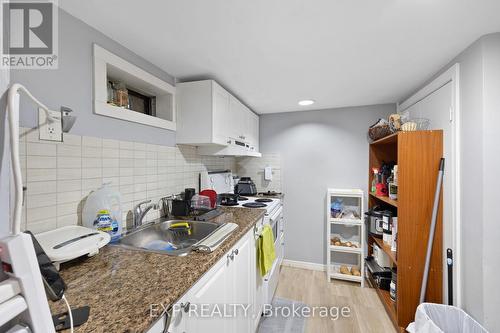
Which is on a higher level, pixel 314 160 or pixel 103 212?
pixel 314 160

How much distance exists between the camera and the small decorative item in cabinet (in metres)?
2.29

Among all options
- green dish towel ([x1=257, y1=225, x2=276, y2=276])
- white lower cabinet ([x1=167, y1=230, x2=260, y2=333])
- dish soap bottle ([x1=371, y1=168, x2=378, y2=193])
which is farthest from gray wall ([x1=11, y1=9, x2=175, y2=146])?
dish soap bottle ([x1=371, y1=168, x2=378, y2=193])

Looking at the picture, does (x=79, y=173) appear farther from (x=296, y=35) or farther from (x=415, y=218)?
(x=415, y=218)

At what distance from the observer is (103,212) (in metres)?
1.01

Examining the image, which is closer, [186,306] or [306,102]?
[186,306]

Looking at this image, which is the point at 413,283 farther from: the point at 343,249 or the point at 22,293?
the point at 22,293

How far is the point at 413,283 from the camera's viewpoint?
5.11ft

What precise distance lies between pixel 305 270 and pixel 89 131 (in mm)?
2638

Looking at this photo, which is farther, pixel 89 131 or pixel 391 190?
pixel 391 190

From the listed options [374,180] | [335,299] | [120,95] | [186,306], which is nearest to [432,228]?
[374,180]

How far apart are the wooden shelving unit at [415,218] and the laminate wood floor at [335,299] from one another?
0.23m

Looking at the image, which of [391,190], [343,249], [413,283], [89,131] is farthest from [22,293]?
[343,249]

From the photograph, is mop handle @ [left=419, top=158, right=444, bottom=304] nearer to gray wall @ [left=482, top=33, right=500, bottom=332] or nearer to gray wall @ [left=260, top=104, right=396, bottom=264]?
gray wall @ [left=482, top=33, right=500, bottom=332]

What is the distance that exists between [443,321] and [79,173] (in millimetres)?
2304
